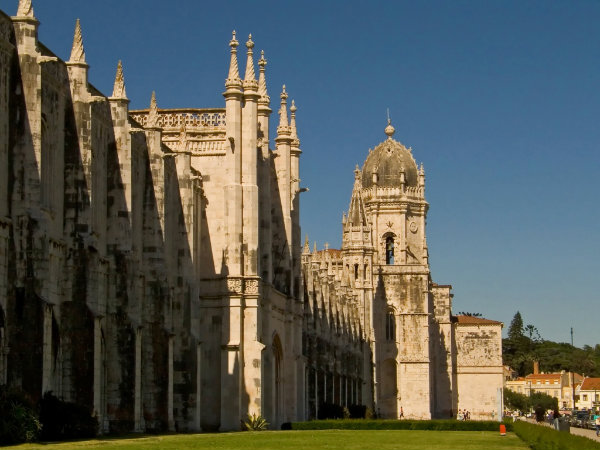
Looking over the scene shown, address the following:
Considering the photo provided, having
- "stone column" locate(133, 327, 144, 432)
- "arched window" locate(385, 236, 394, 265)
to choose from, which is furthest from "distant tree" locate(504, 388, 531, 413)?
"stone column" locate(133, 327, 144, 432)

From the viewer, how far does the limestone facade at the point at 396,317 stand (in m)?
103

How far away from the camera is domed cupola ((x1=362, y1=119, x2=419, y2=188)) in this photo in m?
126

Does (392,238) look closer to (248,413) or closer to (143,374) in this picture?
(248,413)

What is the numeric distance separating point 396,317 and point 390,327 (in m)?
1.08

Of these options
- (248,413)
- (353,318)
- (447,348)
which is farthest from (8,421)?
(447,348)

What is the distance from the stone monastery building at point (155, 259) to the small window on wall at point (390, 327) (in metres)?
18.3

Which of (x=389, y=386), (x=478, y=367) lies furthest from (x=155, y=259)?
(x=478, y=367)

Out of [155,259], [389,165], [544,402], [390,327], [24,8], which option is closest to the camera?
[24,8]

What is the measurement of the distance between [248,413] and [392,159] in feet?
233

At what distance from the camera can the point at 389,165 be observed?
126 metres

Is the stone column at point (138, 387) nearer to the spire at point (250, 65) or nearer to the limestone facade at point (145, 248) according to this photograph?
the limestone facade at point (145, 248)

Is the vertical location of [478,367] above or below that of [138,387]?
above

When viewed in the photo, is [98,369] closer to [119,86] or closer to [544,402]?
[119,86]

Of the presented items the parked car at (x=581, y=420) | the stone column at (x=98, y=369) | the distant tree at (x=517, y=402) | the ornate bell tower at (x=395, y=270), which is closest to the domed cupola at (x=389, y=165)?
the ornate bell tower at (x=395, y=270)
